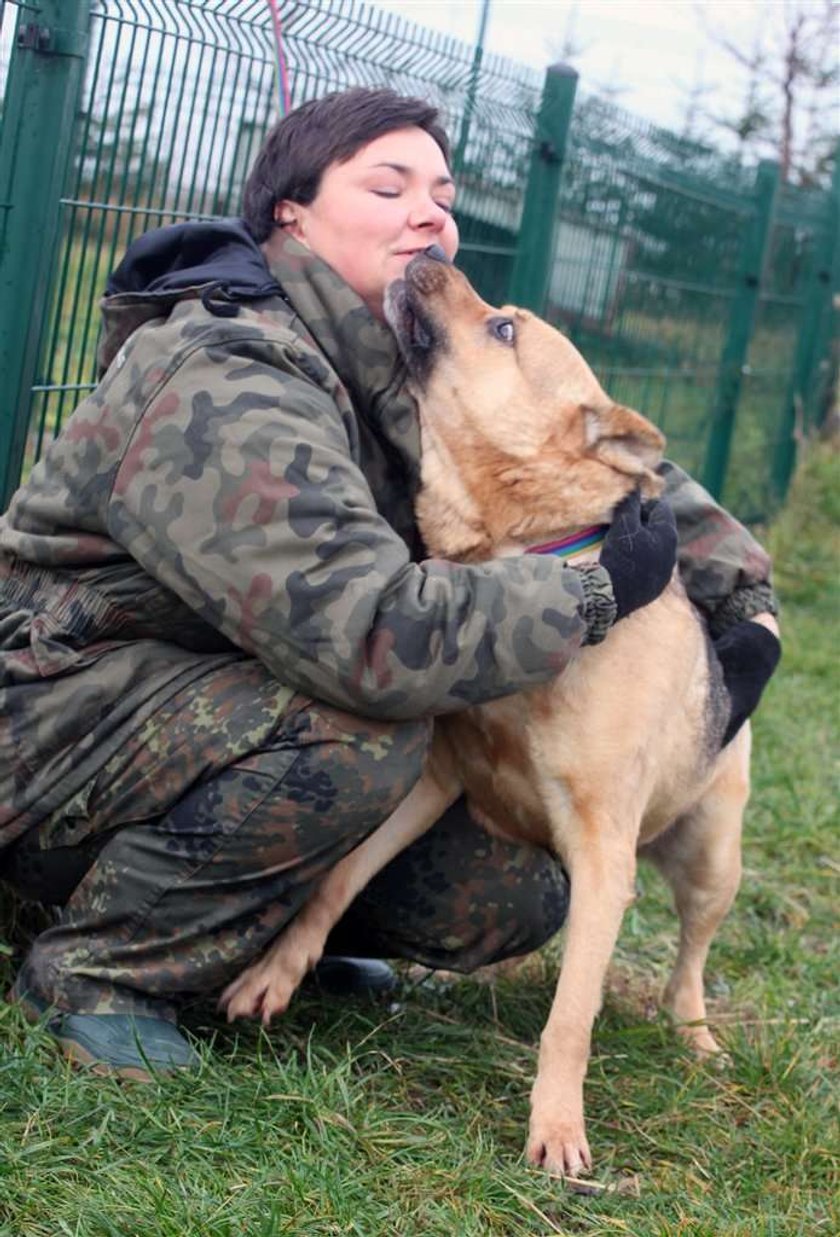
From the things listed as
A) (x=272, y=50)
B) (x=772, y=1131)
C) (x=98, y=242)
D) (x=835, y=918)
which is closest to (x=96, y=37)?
(x=98, y=242)

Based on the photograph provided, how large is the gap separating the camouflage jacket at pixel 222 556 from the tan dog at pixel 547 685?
250 mm

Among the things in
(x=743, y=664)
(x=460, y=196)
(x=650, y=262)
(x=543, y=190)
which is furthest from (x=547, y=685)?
(x=650, y=262)

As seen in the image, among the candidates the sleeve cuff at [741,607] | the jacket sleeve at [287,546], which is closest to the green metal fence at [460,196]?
the jacket sleeve at [287,546]

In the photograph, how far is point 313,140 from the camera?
3234mm

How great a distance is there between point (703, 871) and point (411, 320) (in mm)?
1522

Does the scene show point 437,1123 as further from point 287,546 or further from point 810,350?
point 810,350

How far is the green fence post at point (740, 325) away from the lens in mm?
9133

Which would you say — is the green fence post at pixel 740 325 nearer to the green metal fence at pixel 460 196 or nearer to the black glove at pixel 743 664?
the green metal fence at pixel 460 196

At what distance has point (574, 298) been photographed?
6.48m

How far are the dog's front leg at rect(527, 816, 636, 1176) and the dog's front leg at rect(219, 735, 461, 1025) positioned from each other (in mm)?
330

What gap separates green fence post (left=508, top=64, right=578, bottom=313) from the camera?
589 cm

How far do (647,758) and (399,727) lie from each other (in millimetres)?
619

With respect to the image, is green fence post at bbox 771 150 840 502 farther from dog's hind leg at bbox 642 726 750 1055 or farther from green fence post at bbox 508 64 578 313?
dog's hind leg at bbox 642 726 750 1055

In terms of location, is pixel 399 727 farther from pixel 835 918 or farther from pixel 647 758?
pixel 835 918
